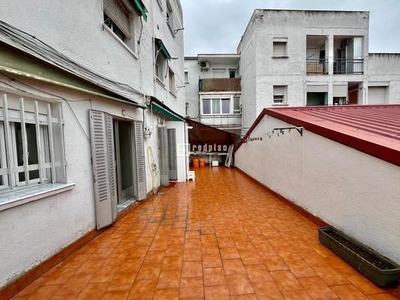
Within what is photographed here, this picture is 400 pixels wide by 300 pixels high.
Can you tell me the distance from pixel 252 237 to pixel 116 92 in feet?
15.2

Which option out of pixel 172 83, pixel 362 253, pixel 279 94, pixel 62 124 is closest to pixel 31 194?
pixel 62 124

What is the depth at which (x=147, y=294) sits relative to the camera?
2.60 meters

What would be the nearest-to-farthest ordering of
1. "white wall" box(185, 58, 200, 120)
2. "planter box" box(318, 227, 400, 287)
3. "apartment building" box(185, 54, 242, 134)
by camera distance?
"planter box" box(318, 227, 400, 287)
"apartment building" box(185, 54, 242, 134)
"white wall" box(185, 58, 200, 120)

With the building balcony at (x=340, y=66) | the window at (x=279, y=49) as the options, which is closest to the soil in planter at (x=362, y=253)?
the window at (x=279, y=49)

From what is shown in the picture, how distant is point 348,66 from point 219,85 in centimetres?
1038

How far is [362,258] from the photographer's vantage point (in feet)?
9.31

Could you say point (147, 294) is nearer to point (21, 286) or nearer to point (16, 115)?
point (21, 286)

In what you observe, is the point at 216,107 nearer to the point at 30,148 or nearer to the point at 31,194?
the point at 30,148

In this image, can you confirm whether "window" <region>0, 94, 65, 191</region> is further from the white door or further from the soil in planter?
the white door

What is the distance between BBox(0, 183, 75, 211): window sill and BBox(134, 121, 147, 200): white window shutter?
2832mm

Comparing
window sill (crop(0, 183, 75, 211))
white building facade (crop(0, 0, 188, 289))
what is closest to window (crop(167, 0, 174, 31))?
white building facade (crop(0, 0, 188, 289))

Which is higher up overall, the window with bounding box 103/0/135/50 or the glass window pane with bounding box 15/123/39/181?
the window with bounding box 103/0/135/50

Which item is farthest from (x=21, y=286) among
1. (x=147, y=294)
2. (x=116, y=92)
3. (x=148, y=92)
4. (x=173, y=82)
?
(x=173, y=82)

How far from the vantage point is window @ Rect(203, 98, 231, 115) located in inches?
760
